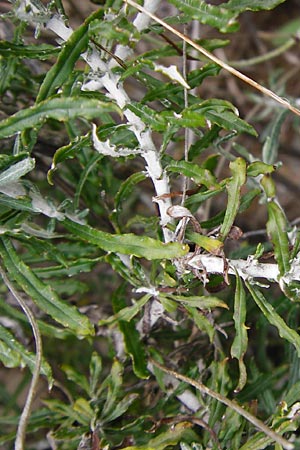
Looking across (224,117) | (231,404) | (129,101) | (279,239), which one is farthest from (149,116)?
(231,404)

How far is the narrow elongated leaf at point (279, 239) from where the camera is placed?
0.83 meters

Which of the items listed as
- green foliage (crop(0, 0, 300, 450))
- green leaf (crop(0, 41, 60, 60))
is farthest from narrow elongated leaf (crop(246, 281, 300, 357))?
green leaf (crop(0, 41, 60, 60))

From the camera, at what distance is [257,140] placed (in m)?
2.07

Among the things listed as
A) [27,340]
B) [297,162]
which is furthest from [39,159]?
[297,162]

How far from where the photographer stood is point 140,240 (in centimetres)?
85

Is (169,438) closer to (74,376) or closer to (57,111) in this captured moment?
(74,376)

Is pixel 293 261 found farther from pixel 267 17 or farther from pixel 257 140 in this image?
pixel 267 17

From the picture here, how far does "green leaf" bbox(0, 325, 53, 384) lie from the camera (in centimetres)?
89

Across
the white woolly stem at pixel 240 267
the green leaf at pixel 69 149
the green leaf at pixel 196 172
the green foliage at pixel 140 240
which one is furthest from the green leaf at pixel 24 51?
the white woolly stem at pixel 240 267

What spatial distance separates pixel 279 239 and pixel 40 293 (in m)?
0.37

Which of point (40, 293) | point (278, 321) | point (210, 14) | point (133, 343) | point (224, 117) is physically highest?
point (210, 14)

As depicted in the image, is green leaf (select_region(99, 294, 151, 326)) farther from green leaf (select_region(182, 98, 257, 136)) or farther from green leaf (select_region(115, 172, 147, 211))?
green leaf (select_region(182, 98, 257, 136))

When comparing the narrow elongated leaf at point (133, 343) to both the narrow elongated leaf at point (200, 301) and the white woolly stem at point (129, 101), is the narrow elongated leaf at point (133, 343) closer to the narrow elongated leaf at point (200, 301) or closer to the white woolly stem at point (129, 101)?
the narrow elongated leaf at point (200, 301)

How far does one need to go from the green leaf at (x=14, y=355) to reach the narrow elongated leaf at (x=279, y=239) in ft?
1.31
